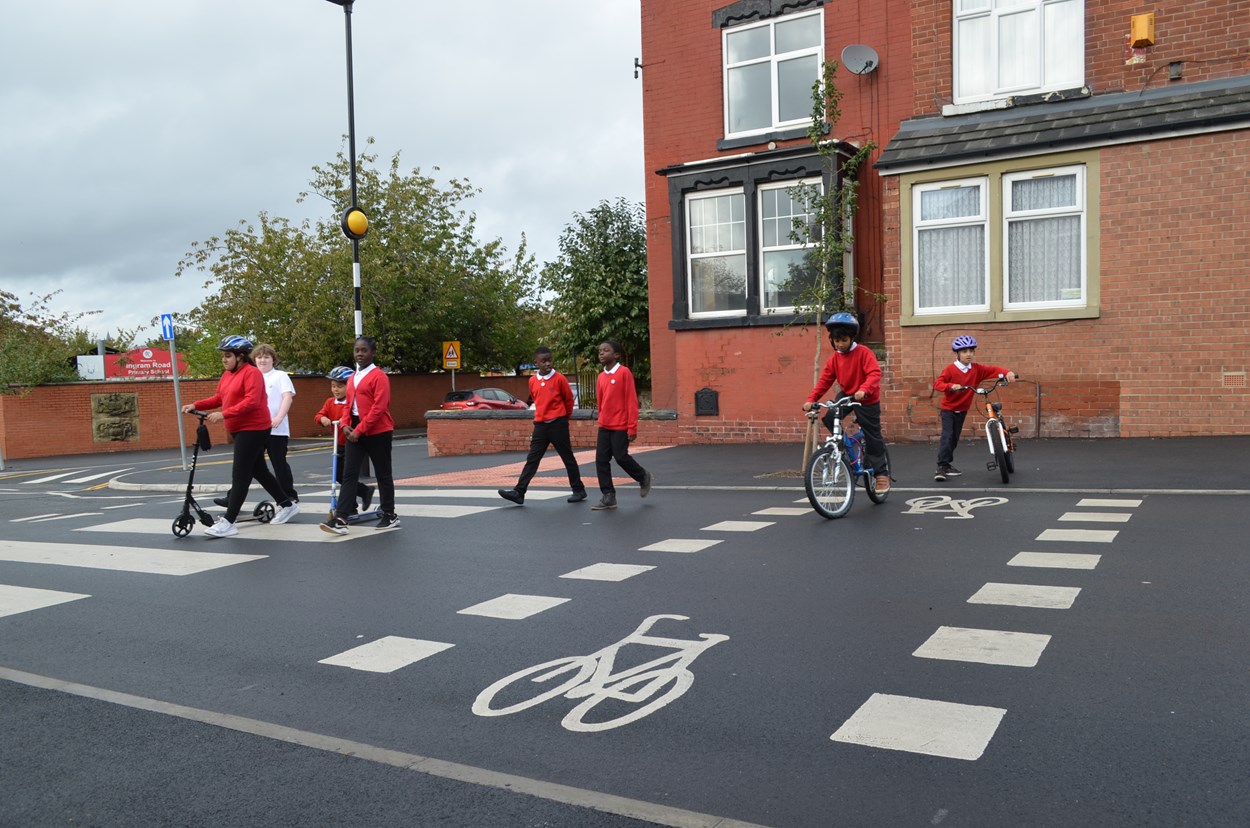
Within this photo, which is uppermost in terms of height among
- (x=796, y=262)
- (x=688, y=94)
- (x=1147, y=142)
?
(x=688, y=94)

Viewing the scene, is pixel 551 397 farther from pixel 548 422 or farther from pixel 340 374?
pixel 340 374

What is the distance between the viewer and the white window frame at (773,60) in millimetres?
18062

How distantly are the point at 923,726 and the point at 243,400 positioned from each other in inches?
303

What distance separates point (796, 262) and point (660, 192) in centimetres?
343

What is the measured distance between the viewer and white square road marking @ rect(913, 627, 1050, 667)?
15.9ft

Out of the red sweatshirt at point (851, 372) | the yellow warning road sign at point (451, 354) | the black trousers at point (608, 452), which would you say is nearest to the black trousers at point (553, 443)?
the black trousers at point (608, 452)

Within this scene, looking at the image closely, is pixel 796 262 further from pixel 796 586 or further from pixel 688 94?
pixel 796 586

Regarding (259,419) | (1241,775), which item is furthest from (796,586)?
(259,419)

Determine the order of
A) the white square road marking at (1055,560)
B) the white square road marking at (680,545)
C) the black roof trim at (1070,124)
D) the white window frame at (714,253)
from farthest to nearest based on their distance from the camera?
the white window frame at (714,253), the black roof trim at (1070,124), the white square road marking at (680,545), the white square road marking at (1055,560)

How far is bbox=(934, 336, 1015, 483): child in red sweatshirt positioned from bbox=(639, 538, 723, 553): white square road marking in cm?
431

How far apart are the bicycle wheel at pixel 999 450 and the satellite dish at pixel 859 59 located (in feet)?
26.9

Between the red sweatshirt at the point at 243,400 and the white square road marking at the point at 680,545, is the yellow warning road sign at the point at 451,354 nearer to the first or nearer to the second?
the red sweatshirt at the point at 243,400

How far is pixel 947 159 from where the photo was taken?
1560cm

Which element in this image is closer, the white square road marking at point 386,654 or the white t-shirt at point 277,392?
the white square road marking at point 386,654
